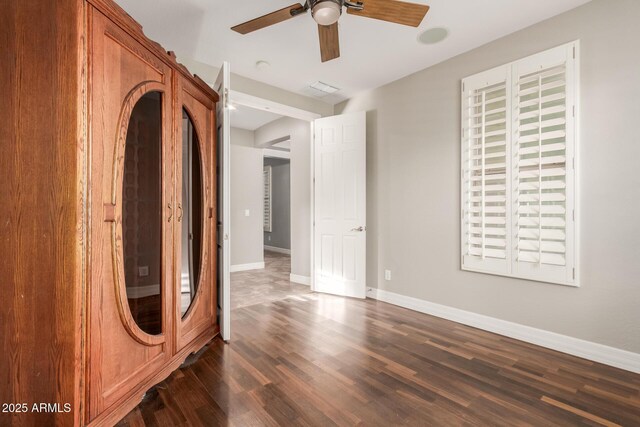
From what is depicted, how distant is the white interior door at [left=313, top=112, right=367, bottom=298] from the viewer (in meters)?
4.03

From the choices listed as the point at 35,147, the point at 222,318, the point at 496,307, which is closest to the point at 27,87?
the point at 35,147

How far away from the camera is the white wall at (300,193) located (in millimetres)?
4883

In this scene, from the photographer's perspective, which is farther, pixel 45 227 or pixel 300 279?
pixel 300 279

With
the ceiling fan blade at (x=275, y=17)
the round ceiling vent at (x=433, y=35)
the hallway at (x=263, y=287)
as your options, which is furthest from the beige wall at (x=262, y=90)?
the hallway at (x=263, y=287)

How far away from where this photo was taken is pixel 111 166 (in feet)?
5.08

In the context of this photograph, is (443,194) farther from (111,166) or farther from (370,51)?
(111,166)

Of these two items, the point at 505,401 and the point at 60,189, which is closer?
the point at 60,189

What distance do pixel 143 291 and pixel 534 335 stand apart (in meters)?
3.14

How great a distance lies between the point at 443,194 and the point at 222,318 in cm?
258

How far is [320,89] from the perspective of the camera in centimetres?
402

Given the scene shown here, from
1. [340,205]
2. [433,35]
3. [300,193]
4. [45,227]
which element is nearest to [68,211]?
[45,227]

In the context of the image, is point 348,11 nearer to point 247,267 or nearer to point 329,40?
point 329,40

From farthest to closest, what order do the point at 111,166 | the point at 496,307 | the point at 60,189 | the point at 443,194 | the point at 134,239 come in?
the point at 443,194, the point at 496,307, the point at 134,239, the point at 111,166, the point at 60,189

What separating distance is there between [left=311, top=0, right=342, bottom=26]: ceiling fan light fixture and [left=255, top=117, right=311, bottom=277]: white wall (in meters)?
2.86
